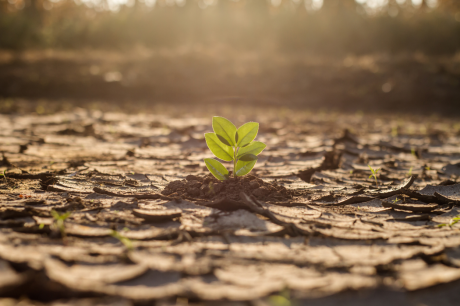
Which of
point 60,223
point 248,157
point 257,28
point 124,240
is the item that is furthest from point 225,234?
point 257,28

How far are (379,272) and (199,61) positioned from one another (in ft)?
29.4

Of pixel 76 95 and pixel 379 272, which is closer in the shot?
pixel 379 272

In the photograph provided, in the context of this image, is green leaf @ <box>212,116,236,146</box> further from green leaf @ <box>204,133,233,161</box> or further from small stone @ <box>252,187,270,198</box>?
small stone @ <box>252,187,270,198</box>

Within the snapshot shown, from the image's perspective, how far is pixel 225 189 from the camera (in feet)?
4.94

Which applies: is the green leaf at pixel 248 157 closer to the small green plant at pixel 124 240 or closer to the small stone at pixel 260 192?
the small stone at pixel 260 192

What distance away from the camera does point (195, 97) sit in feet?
26.7

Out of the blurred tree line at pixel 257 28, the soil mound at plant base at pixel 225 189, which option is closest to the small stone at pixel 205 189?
the soil mound at plant base at pixel 225 189

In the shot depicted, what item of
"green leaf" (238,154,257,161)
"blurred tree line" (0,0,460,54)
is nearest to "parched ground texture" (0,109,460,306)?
"green leaf" (238,154,257,161)

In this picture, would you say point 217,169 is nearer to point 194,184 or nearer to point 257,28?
point 194,184

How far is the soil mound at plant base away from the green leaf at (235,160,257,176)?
4cm

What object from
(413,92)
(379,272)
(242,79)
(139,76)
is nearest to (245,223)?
(379,272)

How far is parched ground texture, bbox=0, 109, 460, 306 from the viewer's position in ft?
2.74

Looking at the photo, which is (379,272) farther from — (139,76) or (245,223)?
(139,76)

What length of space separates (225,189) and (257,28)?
13748mm
